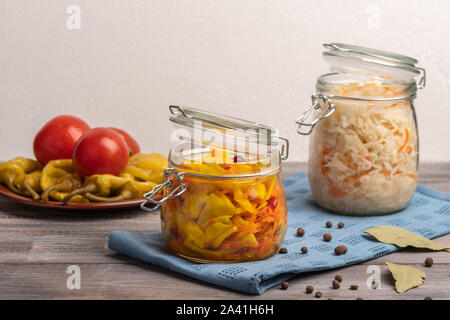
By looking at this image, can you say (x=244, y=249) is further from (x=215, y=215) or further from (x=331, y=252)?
(x=331, y=252)

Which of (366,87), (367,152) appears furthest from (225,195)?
(366,87)

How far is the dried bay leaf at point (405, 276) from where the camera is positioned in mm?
1161

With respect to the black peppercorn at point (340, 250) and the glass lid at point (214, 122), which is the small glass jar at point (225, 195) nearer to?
the glass lid at point (214, 122)

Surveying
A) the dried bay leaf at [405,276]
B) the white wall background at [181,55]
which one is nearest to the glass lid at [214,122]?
the dried bay leaf at [405,276]

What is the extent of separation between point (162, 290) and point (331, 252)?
15.4 inches

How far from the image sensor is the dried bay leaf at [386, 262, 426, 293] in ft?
3.81

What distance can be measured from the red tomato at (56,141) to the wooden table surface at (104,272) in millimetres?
283

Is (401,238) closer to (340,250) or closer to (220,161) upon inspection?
(340,250)

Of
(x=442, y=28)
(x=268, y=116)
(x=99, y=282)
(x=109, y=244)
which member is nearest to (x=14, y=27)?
(x=268, y=116)

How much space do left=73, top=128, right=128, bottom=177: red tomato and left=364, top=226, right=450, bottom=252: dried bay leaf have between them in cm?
70

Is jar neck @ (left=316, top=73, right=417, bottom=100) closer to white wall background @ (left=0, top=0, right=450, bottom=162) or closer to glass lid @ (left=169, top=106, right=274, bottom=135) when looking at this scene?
glass lid @ (left=169, top=106, right=274, bottom=135)

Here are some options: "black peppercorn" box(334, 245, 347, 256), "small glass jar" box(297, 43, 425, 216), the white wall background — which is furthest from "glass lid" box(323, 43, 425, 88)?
the white wall background

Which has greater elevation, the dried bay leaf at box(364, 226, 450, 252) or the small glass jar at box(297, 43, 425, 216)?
the small glass jar at box(297, 43, 425, 216)

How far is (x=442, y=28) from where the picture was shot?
234 centimetres
